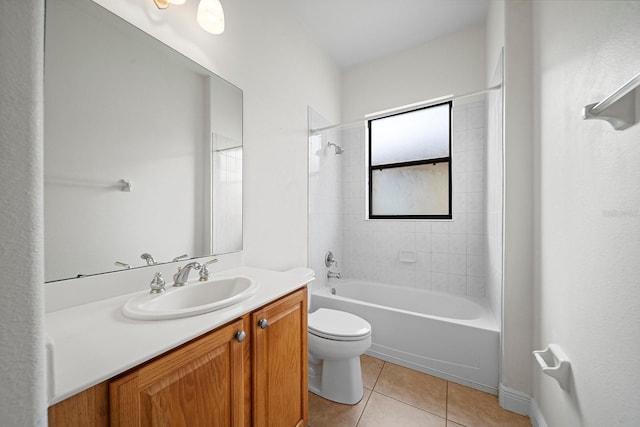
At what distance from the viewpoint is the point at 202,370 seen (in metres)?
0.71

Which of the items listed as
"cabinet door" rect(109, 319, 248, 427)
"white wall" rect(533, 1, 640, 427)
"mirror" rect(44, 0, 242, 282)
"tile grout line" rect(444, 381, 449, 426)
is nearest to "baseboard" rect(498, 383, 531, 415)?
"white wall" rect(533, 1, 640, 427)

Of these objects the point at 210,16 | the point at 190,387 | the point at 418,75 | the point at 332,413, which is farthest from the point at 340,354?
the point at 418,75

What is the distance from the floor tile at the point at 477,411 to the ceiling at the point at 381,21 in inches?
113

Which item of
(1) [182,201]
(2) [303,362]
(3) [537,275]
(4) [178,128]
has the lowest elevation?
(2) [303,362]

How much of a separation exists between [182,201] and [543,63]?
1945 mm

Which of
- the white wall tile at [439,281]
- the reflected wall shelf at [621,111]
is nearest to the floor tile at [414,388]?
the white wall tile at [439,281]

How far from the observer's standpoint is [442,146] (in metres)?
2.50

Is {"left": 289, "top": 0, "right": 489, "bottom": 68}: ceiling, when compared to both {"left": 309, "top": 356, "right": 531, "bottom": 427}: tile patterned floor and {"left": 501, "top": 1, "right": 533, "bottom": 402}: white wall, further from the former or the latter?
{"left": 309, "top": 356, "right": 531, "bottom": 427}: tile patterned floor

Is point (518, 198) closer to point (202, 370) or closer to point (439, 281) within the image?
point (439, 281)

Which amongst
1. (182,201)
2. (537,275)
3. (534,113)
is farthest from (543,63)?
(182,201)

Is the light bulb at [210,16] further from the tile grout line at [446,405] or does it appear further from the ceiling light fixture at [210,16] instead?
the tile grout line at [446,405]

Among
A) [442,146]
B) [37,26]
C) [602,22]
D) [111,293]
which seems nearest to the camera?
[37,26]

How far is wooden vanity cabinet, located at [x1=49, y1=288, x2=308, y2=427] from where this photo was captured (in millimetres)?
528

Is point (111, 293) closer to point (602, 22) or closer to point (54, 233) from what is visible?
point (54, 233)
